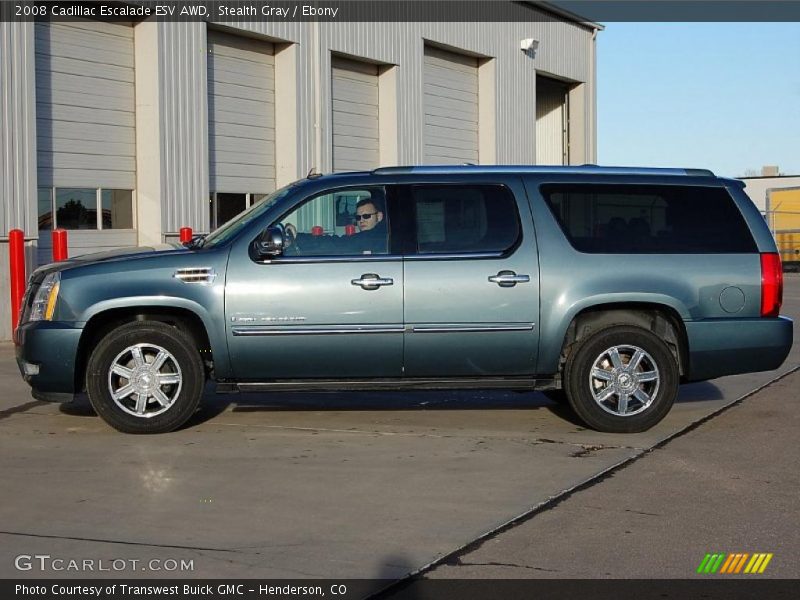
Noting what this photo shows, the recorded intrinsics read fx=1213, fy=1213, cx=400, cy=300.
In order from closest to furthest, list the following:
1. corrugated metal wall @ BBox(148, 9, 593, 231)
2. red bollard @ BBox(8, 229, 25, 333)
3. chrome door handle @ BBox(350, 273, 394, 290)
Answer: chrome door handle @ BBox(350, 273, 394, 290), red bollard @ BBox(8, 229, 25, 333), corrugated metal wall @ BBox(148, 9, 593, 231)

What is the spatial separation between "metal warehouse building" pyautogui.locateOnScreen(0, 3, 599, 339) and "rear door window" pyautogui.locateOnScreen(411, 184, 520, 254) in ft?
30.5

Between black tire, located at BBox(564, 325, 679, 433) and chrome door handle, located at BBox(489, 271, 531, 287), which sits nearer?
chrome door handle, located at BBox(489, 271, 531, 287)

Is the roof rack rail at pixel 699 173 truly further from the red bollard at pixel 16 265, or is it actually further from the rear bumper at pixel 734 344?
the red bollard at pixel 16 265

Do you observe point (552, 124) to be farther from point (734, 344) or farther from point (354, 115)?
point (734, 344)

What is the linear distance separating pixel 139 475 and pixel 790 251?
34.8 metres

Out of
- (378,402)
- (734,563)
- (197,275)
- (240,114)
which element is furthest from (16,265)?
(734,563)

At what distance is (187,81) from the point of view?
1886 centimetres

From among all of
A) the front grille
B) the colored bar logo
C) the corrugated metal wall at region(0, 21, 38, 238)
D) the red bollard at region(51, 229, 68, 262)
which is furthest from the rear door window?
the corrugated metal wall at region(0, 21, 38, 238)

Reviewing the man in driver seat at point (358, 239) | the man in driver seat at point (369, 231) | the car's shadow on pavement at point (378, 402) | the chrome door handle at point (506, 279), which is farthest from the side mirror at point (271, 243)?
the car's shadow on pavement at point (378, 402)

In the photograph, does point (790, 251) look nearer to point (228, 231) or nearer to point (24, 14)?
point (24, 14)

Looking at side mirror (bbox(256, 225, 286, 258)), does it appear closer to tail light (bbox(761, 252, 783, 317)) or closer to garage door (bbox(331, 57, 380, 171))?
tail light (bbox(761, 252, 783, 317))

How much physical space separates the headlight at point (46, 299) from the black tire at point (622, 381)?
351cm

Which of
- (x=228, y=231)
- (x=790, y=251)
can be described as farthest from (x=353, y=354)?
(x=790, y=251)

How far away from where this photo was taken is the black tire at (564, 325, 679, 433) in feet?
27.3
